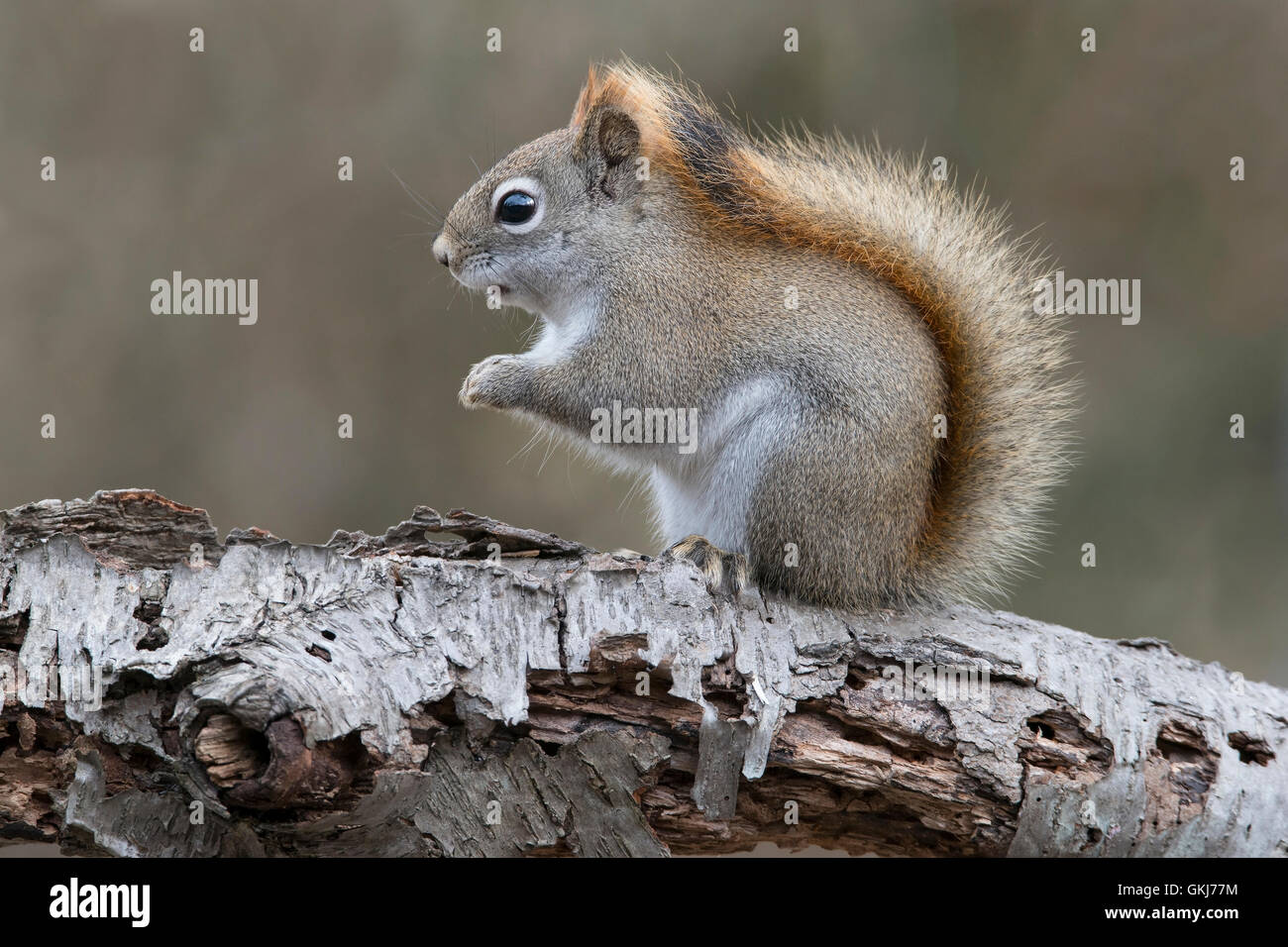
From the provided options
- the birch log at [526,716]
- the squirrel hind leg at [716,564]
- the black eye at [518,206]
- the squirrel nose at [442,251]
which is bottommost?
the birch log at [526,716]

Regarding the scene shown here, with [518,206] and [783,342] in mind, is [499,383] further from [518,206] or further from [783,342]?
[783,342]

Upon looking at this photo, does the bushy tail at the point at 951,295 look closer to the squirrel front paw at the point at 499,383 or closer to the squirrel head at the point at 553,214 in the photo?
the squirrel head at the point at 553,214

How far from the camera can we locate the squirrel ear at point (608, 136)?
2.35 meters

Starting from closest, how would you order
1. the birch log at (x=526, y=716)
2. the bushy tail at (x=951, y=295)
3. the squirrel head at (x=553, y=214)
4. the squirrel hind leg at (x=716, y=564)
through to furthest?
the birch log at (x=526, y=716)
the squirrel hind leg at (x=716, y=564)
the bushy tail at (x=951, y=295)
the squirrel head at (x=553, y=214)

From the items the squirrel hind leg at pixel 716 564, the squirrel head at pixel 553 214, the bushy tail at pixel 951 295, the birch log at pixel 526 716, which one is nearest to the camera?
the birch log at pixel 526 716

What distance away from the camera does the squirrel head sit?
234 centimetres

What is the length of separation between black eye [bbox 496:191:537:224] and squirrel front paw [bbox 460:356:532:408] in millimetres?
299

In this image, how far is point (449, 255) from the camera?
2.38 m

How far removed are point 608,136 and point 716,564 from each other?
96 cm

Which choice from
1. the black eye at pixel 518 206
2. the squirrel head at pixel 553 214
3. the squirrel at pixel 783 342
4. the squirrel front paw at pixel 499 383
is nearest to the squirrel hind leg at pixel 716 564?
the squirrel at pixel 783 342

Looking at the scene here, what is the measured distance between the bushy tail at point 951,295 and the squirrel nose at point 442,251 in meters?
0.42

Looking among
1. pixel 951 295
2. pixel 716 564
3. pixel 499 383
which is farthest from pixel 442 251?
pixel 951 295

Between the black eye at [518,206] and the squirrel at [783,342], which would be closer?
the squirrel at [783,342]

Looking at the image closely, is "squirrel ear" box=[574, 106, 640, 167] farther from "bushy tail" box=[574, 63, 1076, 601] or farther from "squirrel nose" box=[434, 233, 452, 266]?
"squirrel nose" box=[434, 233, 452, 266]
